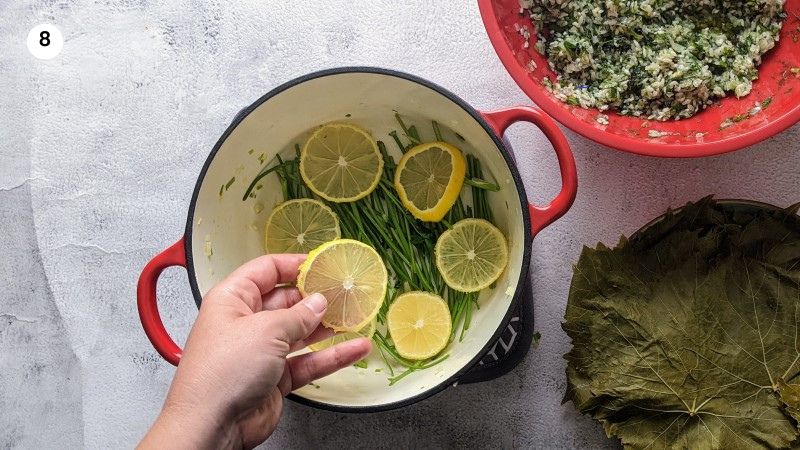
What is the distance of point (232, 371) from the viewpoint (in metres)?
1.09

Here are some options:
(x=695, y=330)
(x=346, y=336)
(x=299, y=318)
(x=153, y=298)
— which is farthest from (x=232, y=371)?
(x=695, y=330)

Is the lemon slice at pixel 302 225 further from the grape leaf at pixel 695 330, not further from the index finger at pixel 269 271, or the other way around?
the grape leaf at pixel 695 330

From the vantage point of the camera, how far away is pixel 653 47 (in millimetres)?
1334

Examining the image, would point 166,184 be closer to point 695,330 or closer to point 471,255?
point 471,255

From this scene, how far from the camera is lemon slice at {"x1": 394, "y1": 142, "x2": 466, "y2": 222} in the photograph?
1.42m

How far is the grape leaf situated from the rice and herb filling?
194mm

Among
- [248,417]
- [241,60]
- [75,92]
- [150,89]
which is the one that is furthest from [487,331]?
[75,92]

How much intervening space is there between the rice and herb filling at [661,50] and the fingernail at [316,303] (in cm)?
50

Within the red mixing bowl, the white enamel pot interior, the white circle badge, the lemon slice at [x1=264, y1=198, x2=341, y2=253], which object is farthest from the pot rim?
the white circle badge

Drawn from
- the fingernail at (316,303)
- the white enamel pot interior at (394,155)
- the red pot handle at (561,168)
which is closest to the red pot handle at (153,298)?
the white enamel pot interior at (394,155)

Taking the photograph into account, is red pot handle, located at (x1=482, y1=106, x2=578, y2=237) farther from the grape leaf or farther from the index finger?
the index finger

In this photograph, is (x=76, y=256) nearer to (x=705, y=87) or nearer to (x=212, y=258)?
(x=212, y=258)

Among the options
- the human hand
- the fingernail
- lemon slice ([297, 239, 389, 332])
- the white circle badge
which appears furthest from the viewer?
the white circle badge

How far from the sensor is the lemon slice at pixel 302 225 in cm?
148
